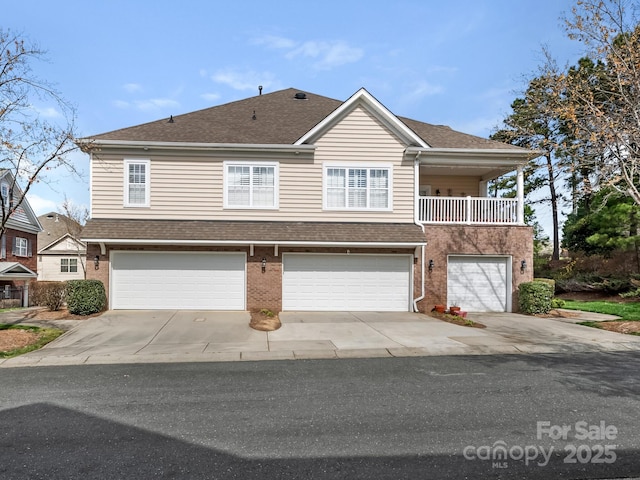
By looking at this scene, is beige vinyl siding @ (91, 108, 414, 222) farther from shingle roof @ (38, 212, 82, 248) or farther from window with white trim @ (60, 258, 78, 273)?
shingle roof @ (38, 212, 82, 248)

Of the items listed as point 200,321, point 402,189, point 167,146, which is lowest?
point 200,321

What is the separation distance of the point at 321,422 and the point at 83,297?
11.1 m

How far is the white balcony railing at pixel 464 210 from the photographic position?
1607 cm

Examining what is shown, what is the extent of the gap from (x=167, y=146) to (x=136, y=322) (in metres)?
6.21

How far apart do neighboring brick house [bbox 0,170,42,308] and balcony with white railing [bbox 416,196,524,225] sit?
73.1 ft

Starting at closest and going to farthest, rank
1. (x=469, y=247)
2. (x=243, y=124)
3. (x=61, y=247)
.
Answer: (x=469, y=247), (x=243, y=124), (x=61, y=247)

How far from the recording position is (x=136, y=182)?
15266 mm

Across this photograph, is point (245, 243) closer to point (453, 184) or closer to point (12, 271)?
point (453, 184)

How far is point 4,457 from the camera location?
167 inches

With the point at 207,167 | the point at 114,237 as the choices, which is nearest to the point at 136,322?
the point at 114,237

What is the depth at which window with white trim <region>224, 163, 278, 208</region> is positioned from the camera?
607 inches

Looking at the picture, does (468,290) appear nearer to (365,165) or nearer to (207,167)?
(365,165)

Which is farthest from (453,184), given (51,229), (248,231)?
(51,229)

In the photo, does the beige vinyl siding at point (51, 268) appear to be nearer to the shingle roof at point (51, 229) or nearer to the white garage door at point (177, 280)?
the shingle roof at point (51, 229)
